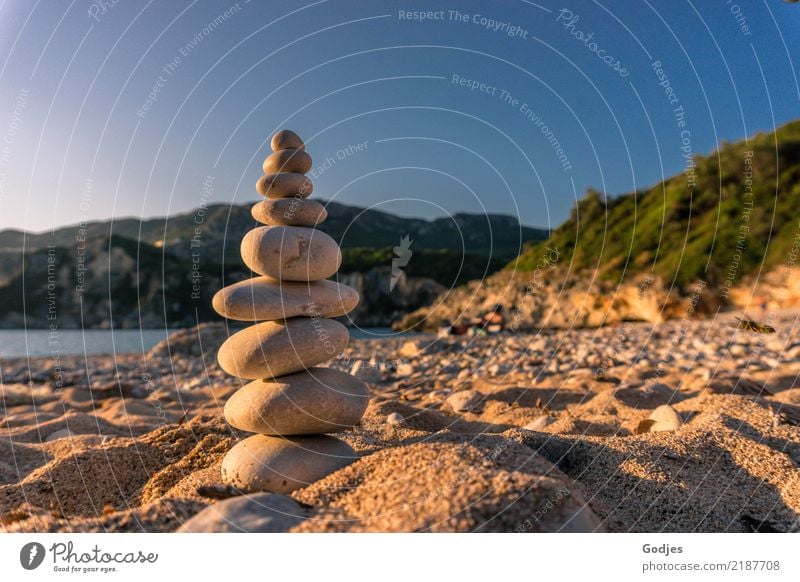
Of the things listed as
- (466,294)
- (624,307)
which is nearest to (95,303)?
(466,294)

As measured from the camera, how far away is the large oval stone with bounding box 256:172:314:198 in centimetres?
623

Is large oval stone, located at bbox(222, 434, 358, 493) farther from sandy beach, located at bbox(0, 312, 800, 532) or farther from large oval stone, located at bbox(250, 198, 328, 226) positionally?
large oval stone, located at bbox(250, 198, 328, 226)

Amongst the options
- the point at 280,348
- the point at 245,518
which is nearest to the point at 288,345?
the point at 280,348

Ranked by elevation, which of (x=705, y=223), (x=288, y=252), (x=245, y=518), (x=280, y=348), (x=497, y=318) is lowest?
(x=497, y=318)

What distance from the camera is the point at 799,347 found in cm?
1432

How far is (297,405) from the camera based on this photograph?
5.80 metres

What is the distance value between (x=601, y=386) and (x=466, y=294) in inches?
1406

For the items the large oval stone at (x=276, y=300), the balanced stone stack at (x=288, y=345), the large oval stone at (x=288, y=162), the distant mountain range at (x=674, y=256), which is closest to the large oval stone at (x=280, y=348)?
the balanced stone stack at (x=288, y=345)

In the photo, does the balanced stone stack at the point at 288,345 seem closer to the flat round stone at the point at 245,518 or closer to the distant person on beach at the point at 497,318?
the flat round stone at the point at 245,518

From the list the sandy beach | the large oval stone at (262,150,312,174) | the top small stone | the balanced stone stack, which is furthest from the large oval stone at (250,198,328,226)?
the sandy beach

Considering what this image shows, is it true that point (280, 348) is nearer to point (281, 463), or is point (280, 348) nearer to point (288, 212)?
point (281, 463)

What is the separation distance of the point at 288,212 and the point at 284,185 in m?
0.38

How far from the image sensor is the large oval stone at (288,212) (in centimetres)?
616
